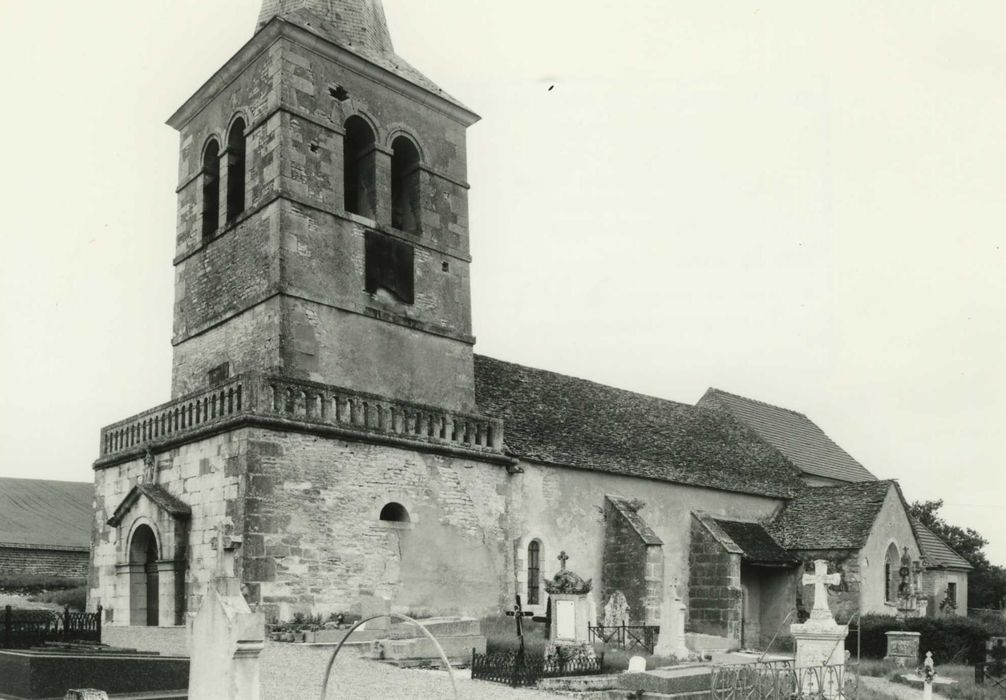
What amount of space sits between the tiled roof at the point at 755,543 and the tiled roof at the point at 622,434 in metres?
1.05

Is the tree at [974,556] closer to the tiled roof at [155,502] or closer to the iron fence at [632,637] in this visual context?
the iron fence at [632,637]

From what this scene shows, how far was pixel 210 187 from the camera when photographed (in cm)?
2294

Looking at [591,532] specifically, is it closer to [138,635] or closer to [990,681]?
[990,681]

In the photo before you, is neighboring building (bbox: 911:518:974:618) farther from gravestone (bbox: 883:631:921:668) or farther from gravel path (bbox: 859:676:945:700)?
gravel path (bbox: 859:676:945:700)

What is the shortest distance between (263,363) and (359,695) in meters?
8.41

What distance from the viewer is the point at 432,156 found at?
23.5 metres

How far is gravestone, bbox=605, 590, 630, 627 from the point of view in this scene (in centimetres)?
2309

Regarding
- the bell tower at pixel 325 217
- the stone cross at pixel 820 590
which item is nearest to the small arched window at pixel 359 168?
the bell tower at pixel 325 217

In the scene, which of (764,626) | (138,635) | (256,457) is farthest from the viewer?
(764,626)

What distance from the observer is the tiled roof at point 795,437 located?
3453cm

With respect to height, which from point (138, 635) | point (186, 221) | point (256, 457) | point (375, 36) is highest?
point (375, 36)

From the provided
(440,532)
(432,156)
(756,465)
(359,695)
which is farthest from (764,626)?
(359,695)

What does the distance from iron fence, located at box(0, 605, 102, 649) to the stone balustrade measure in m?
3.57

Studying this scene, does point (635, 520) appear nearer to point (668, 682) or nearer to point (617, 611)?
point (617, 611)
